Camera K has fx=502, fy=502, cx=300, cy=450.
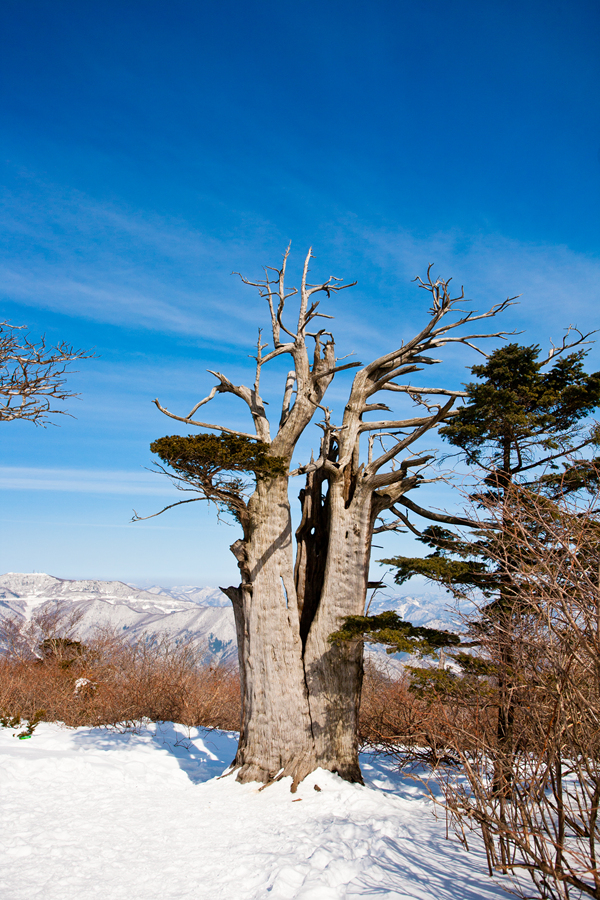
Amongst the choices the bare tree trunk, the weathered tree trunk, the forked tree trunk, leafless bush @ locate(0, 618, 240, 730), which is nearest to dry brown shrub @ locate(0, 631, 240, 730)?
leafless bush @ locate(0, 618, 240, 730)

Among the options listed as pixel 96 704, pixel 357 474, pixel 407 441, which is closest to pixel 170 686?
pixel 96 704

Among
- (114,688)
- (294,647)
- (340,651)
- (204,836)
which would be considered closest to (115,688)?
(114,688)

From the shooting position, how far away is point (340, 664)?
8.02 m

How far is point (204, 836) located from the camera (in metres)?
5.66

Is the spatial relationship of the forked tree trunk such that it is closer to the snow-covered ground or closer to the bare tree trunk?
the bare tree trunk

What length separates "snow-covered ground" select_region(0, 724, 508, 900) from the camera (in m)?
4.14

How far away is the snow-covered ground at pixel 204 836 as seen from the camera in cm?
414

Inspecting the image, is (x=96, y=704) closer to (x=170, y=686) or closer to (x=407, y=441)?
(x=170, y=686)

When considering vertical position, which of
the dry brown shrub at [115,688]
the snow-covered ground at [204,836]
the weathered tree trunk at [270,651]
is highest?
the weathered tree trunk at [270,651]

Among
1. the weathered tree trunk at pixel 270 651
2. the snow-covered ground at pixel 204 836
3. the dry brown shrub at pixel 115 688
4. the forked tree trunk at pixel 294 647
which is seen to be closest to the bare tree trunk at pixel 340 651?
the forked tree trunk at pixel 294 647

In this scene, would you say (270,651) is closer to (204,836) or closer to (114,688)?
(204,836)

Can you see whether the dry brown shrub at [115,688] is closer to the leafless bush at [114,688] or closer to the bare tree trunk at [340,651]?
the leafless bush at [114,688]

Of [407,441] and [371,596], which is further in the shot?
[371,596]

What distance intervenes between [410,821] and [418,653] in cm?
185
